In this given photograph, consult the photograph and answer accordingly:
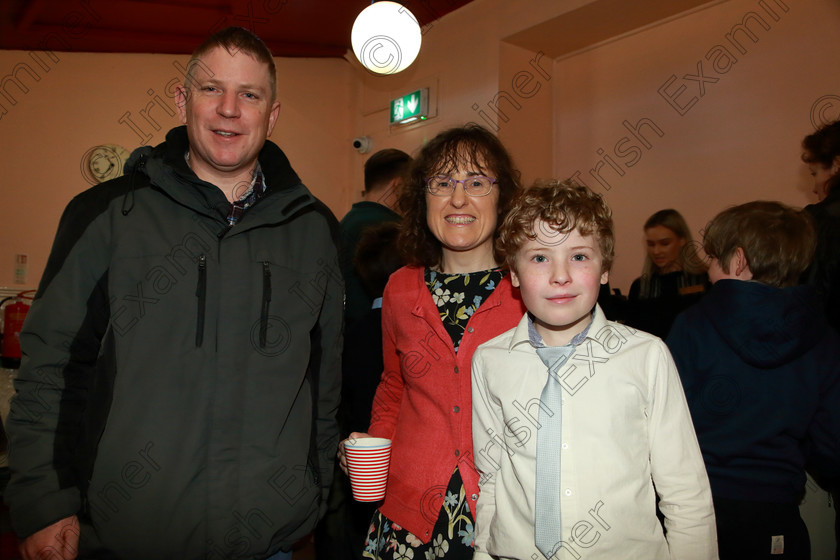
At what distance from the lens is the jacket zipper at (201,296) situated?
129 cm

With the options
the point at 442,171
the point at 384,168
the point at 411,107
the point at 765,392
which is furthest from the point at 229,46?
the point at 411,107

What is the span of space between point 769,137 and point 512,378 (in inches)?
118

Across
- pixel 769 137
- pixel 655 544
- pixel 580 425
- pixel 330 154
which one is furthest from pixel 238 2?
pixel 655 544

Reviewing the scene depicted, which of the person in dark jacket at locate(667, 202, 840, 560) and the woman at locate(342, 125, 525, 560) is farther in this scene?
the person in dark jacket at locate(667, 202, 840, 560)

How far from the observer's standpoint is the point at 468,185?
164 centimetres

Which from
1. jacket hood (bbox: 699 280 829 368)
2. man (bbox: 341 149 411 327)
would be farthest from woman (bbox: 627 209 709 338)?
man (bbox: 341 149 411 327)

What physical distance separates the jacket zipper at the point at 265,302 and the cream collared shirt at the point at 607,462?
64 centimetres

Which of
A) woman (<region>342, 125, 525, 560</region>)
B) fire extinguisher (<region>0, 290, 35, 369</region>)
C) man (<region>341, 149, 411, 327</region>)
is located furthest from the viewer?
fire extinguisher (<region>0, 290, 35, 369</region>)

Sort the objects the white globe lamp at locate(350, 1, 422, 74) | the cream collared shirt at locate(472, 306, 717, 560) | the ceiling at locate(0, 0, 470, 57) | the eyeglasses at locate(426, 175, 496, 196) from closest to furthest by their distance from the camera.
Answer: the cream collared shirt at locate(472, 306, 717, 560)
the eyeglasses at locate(426, 175, 496, 196)
the white globe lamp at locate(350, 1, 422, 74)
the ceiling at locate(0, 0, 470, 57)

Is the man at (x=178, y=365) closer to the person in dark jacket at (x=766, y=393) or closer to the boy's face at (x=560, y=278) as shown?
the boy's face at (x=560, y=278)

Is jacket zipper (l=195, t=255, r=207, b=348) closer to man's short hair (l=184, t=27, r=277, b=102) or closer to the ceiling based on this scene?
man's short hair (l=184, t=27, r=277, b=102)

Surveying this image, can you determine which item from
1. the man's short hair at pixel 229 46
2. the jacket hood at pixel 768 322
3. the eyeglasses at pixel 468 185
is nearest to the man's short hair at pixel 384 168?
the eyeglasses at pixel 468 185

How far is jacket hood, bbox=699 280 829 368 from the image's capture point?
1632mm

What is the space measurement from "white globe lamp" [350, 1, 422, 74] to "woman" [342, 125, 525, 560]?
2.38m
